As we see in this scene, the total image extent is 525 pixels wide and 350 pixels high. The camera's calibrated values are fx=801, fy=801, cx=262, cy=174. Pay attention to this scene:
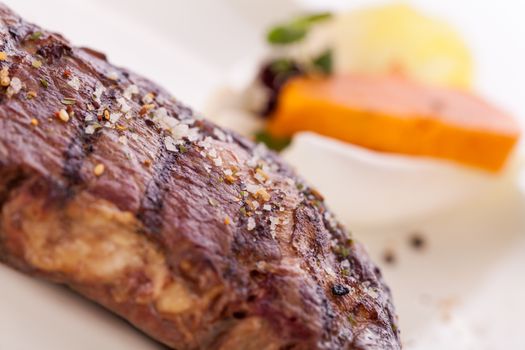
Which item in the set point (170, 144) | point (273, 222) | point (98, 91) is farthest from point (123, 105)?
point (273, 222)

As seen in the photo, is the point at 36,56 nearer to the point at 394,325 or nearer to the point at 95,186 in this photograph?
the point at 95,186

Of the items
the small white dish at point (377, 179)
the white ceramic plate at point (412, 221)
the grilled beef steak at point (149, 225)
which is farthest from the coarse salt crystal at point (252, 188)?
the small white dish at point (377, 179)

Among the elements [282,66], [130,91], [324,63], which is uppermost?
[324,63]

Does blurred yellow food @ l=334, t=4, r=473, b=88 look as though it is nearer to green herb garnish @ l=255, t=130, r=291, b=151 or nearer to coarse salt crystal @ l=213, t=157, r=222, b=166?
green herb garnish @ l=255, t=130, r=291, b=151

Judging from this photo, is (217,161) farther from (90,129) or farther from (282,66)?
(282,66)

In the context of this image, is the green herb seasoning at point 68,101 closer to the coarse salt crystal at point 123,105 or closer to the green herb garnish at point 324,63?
the coarse salt crystal at point 123,105

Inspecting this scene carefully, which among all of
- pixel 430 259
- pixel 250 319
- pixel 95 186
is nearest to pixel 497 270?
pixel 430 259
